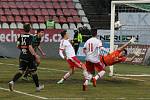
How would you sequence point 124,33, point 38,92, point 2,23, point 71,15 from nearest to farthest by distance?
point 38,92 < point 124,33 < point 2,23 < point 71,15

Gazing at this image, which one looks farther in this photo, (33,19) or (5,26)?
(33,19)

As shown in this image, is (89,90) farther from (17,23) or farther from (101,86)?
(17,23)

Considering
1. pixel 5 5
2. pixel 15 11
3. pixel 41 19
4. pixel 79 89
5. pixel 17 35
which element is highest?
pixel 5 5

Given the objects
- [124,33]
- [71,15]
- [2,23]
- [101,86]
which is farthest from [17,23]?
[101,86]

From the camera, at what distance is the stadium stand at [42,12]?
44.1 metres

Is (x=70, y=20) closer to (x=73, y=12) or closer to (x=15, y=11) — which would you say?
(x=73, y=12)

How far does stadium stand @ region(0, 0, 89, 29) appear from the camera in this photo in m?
44.1

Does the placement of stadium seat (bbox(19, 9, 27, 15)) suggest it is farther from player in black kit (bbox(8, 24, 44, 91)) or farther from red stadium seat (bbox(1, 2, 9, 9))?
player in black kit (bbox(8, 24, 44, 91))

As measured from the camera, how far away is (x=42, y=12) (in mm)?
45781

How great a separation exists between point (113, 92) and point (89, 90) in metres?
0.91

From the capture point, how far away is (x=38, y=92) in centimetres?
1653

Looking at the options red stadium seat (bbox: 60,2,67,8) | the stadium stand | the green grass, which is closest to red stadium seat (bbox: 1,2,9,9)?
the stadium stand

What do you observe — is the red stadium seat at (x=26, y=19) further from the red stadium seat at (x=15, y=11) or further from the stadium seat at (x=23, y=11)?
the red stadium seat at (x=15, y=11)

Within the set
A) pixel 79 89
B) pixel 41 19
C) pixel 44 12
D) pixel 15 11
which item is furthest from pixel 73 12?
pixel 79 89
